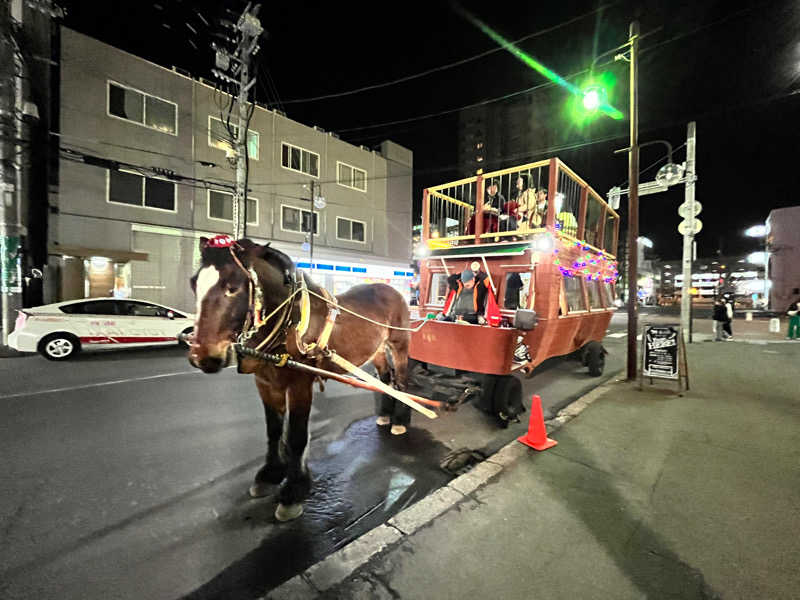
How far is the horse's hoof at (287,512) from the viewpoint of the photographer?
2736 millimetres

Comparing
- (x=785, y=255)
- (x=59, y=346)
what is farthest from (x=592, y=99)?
(x=785, y=255)

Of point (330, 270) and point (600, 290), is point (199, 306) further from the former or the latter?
point (330, 270)

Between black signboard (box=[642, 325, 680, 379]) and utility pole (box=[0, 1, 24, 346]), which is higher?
utility pole (box=[0, 1, 24, 346])

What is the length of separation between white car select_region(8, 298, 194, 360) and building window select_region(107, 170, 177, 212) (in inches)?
333

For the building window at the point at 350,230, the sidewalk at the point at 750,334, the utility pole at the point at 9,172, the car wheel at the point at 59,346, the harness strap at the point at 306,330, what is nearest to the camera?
the harness strap at the point at 306,330

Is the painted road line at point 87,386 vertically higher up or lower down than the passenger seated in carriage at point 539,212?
lower down

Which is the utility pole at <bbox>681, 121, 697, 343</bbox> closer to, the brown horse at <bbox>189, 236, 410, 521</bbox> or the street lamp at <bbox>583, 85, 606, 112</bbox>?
the street lamp at <bbox>583, 85, 606, 112</bbox>

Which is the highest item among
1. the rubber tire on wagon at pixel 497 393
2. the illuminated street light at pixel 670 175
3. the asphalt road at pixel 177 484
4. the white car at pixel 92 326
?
the illuminated street light at pixel 670 175

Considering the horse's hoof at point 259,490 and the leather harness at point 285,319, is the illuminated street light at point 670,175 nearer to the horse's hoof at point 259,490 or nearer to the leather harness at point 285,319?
the leather harness at point 285,319

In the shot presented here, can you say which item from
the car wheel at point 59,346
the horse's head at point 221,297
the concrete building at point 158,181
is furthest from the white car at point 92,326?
the horse's head at point 221,297

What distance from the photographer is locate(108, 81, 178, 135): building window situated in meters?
15.1

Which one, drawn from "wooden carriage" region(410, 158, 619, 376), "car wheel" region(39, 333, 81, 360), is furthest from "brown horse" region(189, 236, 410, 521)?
"car wheel" region(39, 333, 81, 360)

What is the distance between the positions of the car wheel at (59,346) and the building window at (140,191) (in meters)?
9.27

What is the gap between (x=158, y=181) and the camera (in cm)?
1600
